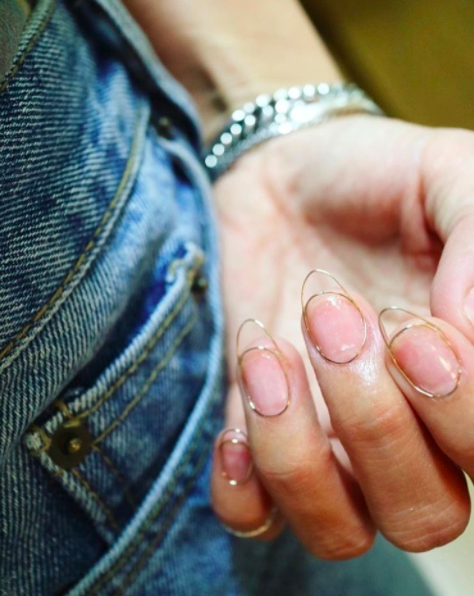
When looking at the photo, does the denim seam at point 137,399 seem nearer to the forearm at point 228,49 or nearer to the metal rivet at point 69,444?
the metal rivet at point 69,444

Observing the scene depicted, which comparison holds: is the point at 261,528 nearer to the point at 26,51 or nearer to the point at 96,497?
the point at 96,497

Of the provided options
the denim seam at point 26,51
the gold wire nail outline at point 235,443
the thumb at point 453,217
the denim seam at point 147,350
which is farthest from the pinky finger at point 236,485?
the denim seam at point 26,51

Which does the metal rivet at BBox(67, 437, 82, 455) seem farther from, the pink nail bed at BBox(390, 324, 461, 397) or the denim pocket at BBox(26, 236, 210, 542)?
the pink nail bed at BBox(390, 324, 461, 397)

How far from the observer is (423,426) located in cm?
40

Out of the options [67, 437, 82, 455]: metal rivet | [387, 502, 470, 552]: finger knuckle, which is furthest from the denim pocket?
[387, 502, 470, 552]: finger knuckle

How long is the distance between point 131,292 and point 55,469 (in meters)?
0.15

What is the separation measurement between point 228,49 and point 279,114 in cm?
13

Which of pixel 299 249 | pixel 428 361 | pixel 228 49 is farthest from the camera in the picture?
pixel 228 49

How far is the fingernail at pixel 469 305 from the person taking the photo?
14.5 inches

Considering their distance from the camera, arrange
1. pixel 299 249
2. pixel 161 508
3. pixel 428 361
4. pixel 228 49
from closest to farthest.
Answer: pixel 428 361 < pixel 161 508 < pixel 299 249 < pixel 228 49

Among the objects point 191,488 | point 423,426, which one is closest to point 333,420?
point 423,426

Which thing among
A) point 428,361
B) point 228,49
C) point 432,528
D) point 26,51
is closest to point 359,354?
point 428,361

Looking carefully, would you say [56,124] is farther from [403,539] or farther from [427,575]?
[427,575]

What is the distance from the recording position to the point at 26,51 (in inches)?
15.1
